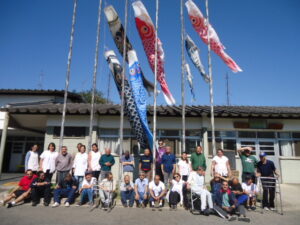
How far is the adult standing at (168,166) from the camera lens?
271 inches

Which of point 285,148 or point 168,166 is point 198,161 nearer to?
point 168,166

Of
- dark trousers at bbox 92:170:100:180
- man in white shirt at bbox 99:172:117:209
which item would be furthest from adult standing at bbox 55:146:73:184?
man in white shirt at bbox 99:172:117:209

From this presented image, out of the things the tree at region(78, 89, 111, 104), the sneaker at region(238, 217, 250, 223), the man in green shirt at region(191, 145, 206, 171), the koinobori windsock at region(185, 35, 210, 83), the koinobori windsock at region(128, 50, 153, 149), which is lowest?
the sneaker at region(238, 217, 250, 223)

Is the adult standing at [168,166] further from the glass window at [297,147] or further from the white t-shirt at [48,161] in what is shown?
the glass window at [297,147]

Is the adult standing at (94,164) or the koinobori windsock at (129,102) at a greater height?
the koinobori windsock at (129,102)

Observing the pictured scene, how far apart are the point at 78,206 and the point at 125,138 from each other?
16.5ft

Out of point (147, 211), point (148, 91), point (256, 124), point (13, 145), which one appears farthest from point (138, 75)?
point (13, 145)

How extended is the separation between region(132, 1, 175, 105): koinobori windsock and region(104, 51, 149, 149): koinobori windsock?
4.45 feet

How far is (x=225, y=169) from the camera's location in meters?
6.62

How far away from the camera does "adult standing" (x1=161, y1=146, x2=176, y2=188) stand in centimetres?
688

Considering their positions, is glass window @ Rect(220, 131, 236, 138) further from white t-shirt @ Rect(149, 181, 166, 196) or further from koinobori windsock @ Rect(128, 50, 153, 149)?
white t-shirt @ Rect(149, 181, 166, 196)

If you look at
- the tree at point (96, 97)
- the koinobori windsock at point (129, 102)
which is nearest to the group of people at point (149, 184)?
the koinobori windsock at point (129, 102)

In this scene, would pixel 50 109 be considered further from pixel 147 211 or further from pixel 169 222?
pixel 169 222

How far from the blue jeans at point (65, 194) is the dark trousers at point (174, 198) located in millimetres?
2908
